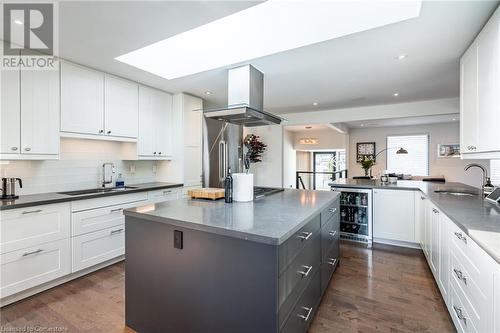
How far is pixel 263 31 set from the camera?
239cm

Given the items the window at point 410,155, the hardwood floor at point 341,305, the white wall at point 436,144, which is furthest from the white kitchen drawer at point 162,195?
the window at point 410,155

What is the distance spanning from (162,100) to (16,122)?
5.98 feet

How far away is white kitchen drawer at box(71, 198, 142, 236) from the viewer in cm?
253

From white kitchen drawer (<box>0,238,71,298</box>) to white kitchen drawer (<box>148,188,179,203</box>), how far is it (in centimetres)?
106

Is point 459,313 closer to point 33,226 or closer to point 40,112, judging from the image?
point 33,226

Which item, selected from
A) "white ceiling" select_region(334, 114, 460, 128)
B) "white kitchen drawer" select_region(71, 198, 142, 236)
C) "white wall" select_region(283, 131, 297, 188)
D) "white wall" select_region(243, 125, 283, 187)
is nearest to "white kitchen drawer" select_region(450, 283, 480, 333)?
"white kitchen drawer" select_region(71, 198, 142, 236)

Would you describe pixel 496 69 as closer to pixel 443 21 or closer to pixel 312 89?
pixel 443 21

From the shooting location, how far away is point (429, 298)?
2203mm

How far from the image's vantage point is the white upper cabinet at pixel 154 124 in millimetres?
3475

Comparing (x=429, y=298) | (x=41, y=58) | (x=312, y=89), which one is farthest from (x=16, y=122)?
(x=429, y=298)

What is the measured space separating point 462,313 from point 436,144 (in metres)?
7.26

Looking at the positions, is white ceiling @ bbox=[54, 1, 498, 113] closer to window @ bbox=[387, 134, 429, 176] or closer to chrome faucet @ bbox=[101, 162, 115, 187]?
chrome faucet @ bbox=[101, 162, 115, 187]

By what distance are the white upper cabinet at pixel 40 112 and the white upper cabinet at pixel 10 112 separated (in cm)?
4

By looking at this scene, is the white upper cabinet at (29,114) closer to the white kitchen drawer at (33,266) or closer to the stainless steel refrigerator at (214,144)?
the white kitchen drawer at (33,266)
